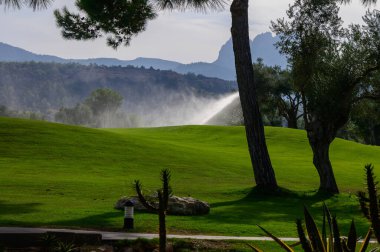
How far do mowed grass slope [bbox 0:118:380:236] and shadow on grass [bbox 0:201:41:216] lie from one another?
0.10 feet

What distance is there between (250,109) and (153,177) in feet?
29.7

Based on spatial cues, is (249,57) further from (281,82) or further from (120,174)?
(281,82)

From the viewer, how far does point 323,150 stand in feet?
95.6

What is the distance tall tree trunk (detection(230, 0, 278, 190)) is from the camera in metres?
26.4

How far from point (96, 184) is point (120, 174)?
5.96m

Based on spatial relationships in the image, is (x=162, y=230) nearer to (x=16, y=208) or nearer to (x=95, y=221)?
(x=95, y=221)

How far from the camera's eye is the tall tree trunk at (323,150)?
2891 cm

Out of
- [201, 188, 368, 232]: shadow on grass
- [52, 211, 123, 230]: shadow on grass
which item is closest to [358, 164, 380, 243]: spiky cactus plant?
[52, 211, 123, 230]: shadow on grass

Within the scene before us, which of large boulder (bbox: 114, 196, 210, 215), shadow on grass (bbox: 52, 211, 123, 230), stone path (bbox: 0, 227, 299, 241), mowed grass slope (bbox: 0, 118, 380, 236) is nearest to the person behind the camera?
stone path (bbox: 0, 227, 299, 241)

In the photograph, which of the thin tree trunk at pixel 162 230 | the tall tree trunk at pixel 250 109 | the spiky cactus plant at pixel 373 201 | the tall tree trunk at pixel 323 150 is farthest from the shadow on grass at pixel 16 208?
the spiky cactus plant at pixel 373 201

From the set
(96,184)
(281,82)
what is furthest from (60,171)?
(281,82)

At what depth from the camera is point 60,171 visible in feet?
113

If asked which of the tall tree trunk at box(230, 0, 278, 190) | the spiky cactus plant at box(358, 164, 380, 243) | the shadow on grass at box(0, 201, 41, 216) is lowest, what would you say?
the shadow on grass at box(0, 201, 41, 216)

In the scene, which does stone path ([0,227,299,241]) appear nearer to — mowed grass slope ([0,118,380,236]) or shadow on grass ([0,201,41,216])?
mowed grass slope ([0,118,380,236])
